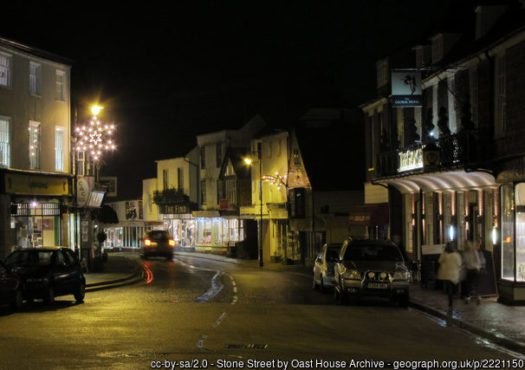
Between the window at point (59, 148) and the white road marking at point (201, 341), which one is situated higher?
the window at point (59, 148)

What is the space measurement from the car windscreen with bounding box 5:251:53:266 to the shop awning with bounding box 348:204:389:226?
58.3ft

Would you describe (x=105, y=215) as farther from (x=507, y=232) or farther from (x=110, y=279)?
(x=507, y=232)

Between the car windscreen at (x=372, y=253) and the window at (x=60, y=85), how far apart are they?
18.8 meters

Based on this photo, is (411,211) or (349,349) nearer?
(349,349)

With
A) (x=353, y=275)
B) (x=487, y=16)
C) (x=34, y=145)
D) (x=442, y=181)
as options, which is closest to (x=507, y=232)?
(x=353, y=275)

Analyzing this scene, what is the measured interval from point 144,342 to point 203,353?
1833mm

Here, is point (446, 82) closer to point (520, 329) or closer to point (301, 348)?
point (520, 329)

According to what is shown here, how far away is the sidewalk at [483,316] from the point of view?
54.6 feet

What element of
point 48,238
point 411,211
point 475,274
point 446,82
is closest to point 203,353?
point 475,274

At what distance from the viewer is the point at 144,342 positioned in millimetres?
15172

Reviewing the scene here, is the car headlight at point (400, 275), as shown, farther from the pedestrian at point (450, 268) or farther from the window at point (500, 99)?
the window at point (500, 99)

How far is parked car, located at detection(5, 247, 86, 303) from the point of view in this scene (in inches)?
920

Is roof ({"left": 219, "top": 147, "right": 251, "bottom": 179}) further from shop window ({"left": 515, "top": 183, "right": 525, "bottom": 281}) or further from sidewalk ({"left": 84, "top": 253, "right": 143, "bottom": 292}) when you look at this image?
shop window ({"left": 515, "top": 183, "right": 525, "bottom": 281})

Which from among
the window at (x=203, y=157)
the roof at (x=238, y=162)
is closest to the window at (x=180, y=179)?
the window at (x=203, y=157)
